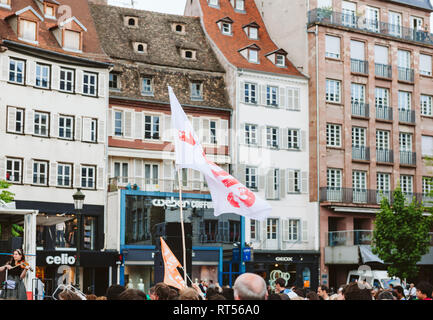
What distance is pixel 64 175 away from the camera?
41.8 m

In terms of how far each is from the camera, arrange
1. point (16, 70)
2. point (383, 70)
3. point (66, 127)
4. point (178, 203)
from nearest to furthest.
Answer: point (16, 70)
point (66, 127)
point (178, 203)
point (383, 70)

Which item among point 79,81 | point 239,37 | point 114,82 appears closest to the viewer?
point 79,81

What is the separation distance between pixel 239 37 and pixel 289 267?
14.6 metres

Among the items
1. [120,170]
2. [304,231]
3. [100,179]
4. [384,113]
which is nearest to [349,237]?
[304,231]

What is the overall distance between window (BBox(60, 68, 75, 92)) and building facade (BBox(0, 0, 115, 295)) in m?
0.05

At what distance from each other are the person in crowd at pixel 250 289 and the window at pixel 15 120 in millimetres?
35598

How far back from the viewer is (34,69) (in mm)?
41281

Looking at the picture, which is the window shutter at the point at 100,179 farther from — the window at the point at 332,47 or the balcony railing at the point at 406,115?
the balcony railing at the point at 406,115

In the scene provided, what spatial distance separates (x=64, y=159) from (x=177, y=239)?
22612mm

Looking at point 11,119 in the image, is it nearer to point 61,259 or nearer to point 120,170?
point 120,170

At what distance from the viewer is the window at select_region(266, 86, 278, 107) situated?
49.7 meters

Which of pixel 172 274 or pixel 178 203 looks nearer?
pixel 172 274

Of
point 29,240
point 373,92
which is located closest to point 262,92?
point 373,92
